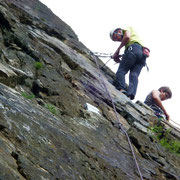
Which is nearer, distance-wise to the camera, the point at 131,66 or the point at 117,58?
the point at 131,66

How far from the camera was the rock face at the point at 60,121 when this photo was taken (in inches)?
180

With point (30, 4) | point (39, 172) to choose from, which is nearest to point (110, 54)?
point (30, 4)

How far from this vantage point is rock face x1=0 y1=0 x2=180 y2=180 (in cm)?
457

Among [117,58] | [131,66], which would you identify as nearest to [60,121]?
[131,66]

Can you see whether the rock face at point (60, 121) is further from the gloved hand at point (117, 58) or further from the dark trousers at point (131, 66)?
the gloved hand at point (117, 58)

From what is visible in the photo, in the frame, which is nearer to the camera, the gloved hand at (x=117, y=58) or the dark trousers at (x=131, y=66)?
the dark trousers at (x=131, y=66)

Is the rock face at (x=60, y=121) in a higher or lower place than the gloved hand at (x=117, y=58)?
lower

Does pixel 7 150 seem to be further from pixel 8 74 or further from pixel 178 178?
pixel 178 178

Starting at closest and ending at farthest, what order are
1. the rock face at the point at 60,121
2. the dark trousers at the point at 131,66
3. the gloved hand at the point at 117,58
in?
1. the rock face at the point at 60,121
2. the dark trousers at the point at 131,66
3. the gloved hand at the point at 117,58

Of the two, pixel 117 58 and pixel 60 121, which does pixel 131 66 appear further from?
pixel 60 121

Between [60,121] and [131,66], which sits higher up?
[131,66]

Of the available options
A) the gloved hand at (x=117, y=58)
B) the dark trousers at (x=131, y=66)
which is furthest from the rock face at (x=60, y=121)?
the gloved hand at (x=117, y=58)

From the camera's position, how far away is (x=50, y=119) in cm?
571

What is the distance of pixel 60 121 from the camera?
5.99m
